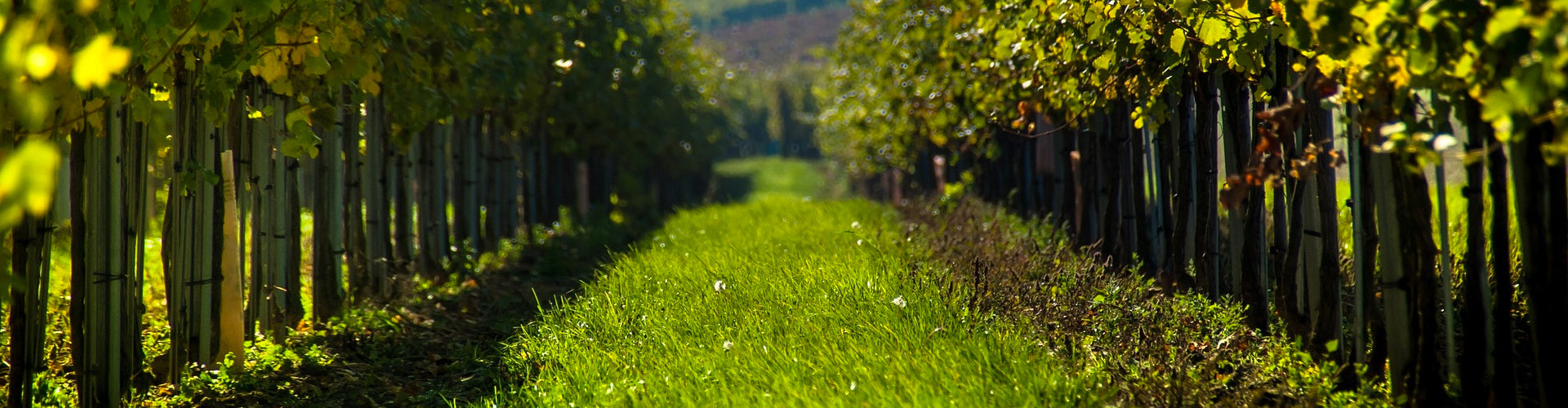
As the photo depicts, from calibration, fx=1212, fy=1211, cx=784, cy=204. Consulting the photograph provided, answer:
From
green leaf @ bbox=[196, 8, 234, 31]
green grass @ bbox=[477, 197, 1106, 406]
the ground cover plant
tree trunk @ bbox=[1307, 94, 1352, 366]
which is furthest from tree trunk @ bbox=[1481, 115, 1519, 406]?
green leaf @ bbox=[196, 8, 234, 31]

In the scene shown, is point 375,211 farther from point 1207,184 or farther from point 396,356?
point 1207,184

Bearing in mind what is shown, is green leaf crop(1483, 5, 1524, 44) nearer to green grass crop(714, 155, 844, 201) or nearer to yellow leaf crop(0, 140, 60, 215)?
yellow leaf crop(0, 140, 60, 215)

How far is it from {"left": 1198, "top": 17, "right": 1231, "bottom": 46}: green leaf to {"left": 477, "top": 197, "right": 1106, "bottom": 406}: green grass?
3.94ft

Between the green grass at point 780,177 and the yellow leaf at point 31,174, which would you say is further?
the green grass at point 780,177

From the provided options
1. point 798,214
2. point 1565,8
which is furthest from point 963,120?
point 1565,8

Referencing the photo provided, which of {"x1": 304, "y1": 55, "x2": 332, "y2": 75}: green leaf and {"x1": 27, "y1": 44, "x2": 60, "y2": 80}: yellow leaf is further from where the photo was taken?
{"x1": 304, "y1": 55, "x2": 332, "y2": 75}: green leaf

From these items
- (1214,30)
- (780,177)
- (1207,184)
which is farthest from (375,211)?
(780,177)

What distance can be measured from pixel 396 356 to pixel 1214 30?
12.8 ft

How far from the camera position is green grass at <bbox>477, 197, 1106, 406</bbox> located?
3650mm

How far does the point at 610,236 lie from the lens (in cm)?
1309

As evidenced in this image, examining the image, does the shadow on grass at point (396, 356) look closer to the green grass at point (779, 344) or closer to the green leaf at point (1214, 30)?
the green grass at point (779, 344)

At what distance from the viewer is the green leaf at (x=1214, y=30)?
4.10 m

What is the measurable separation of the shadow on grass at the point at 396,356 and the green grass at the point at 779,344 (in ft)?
1.03

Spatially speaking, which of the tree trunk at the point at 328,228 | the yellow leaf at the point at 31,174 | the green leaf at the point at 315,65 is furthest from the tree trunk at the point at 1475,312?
the tree trunk at the point at 328,228
